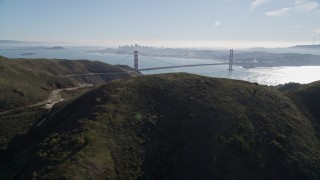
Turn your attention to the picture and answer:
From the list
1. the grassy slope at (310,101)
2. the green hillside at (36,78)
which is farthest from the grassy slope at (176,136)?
the green hillside at (36,78)

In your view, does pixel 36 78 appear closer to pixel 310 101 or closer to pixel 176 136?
pixel 176 136

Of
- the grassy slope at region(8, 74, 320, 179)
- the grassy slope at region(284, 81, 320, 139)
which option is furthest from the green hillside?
the grassy slope at region(284, 81, 320, 139)

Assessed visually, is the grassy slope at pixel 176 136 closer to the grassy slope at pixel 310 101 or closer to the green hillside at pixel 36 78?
the grassy slope at pixel 310 101

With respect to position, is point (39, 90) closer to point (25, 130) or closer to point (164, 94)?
point (25, 130)

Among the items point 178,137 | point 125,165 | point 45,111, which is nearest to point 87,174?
point 125,165

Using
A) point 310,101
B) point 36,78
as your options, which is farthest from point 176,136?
point 36,78
